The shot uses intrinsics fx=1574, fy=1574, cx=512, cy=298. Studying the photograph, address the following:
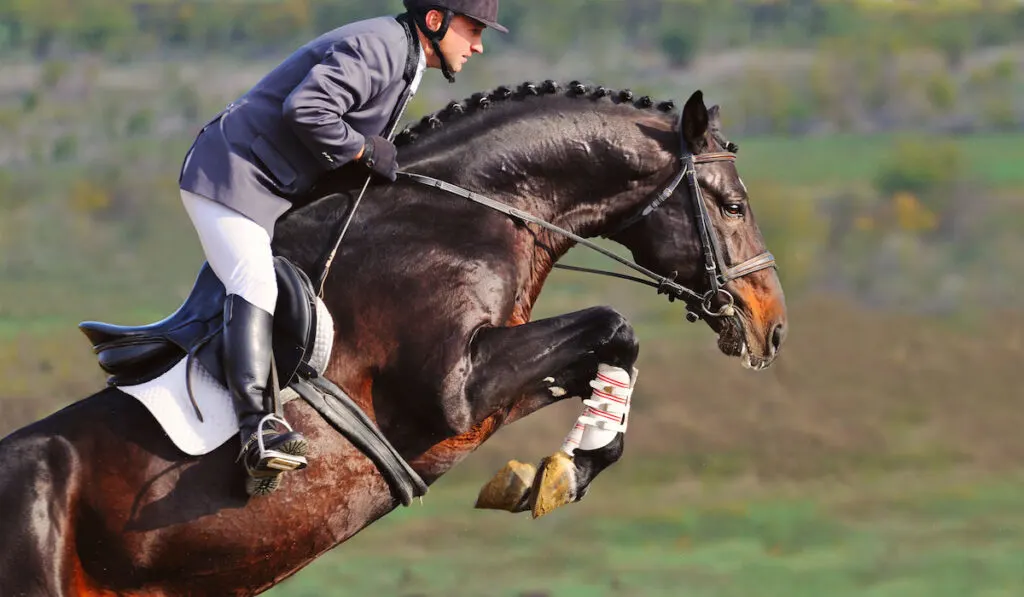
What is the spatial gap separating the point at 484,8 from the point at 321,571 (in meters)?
9.47

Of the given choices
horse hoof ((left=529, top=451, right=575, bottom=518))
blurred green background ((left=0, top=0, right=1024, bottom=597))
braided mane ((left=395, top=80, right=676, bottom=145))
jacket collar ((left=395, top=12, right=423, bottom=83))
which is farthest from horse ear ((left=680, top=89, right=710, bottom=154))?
blurred green background ((left=0, top=0, right=1024, bottom=597))

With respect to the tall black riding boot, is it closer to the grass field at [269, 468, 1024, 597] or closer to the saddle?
the saddle

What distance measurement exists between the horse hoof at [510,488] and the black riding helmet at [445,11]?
4.16 feet

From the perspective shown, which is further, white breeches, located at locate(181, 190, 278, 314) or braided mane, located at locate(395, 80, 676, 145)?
braided mane, located at locate(395, 80, 676, 145)

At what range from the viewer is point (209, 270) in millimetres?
4934

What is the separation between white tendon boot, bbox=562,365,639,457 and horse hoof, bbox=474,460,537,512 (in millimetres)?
210

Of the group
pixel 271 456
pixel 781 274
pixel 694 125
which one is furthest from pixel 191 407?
pixel 781 274

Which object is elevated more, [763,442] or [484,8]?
[763,442]

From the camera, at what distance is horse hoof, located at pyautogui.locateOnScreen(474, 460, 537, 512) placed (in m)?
5.05

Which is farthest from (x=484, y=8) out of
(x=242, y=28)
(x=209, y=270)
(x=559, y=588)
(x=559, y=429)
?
(x=242, y=28)

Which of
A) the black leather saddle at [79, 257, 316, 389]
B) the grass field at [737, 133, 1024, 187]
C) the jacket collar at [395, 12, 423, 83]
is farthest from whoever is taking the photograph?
the grass field at [737, 133, 1024, 187]

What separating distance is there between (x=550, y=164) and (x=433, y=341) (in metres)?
0.76

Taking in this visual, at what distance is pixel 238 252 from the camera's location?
4.70m

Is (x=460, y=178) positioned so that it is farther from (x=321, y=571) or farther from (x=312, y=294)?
(x=321, y=571)
